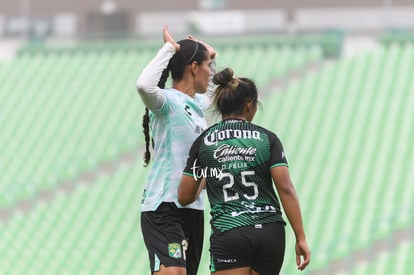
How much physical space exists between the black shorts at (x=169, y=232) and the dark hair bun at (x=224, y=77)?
2.28 feet

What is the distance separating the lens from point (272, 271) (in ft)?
16.6

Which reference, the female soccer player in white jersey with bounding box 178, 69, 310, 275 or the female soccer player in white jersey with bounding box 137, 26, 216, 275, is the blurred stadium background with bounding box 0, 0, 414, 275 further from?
the female soccer player in white jersey with bounding box 178, 69, 310, 275

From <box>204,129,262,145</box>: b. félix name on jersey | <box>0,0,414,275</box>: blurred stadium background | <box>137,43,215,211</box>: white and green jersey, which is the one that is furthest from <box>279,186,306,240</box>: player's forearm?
<box>0,0,414,275</box>: blurred stadium background

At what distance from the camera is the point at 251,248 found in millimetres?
4996

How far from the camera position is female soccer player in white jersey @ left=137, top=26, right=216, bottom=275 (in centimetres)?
527

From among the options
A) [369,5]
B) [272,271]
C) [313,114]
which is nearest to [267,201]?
[272,271]

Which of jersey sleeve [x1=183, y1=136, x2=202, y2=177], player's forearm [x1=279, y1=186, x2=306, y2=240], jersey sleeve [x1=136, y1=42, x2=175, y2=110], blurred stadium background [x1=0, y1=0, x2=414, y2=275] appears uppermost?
blurred stadium background [x1=0, y1=0, x2=414, y2=275]

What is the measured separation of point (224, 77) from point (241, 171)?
50cm

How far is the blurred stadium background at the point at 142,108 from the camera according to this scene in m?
13.0

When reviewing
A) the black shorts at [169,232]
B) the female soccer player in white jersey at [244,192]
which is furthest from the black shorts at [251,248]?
the black shorts at [169,232]

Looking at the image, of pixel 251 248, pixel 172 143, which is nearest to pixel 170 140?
pixel 172 143

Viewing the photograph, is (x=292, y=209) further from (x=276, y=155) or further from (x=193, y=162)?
(x=193, y=162)

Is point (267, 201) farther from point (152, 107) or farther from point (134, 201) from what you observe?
point (134, 201)

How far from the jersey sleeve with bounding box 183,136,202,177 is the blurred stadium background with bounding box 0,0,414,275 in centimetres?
675
